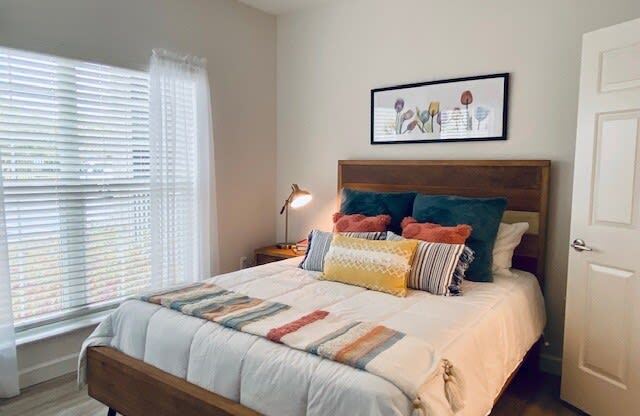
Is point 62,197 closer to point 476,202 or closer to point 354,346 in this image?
point 354,346

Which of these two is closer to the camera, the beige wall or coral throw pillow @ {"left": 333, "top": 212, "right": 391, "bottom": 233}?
the beige wall

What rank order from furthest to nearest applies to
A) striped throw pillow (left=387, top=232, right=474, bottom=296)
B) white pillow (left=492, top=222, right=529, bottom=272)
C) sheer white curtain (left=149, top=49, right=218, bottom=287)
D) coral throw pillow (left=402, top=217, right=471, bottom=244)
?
1. sheer white curtain (left=149, top=49, right=218, bottom=287)
2. white pillow (left=492, top=222, right=529, bottom=272)
3. coral throw pillow (left=402, top=217, right=471, bottom=244)
4. striped throw pillow (left=387, top=232, right=474, bottom=296)

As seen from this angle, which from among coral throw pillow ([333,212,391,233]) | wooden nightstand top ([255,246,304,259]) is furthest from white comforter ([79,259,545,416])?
wooden nightstand top ([255,246,304,259])

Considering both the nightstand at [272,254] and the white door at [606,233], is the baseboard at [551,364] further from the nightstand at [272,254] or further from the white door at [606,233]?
the nightstand at [272,254]

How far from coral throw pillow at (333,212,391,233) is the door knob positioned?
107 cm

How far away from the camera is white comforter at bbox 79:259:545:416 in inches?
55.9

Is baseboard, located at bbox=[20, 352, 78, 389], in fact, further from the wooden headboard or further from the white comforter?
the wooden headboard

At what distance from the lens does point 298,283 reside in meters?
2.47

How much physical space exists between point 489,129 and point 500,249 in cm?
82

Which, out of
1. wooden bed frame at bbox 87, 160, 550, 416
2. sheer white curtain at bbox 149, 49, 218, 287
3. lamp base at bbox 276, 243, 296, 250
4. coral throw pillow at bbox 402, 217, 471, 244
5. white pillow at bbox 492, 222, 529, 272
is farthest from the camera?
lamp base at bbox 276, 243, 296, 250

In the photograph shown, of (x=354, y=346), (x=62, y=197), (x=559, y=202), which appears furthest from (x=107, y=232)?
(x=559, y=202)

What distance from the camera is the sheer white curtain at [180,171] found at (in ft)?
9.96

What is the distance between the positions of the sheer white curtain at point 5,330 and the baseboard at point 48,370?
123 millimetres

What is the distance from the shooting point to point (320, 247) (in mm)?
2793
